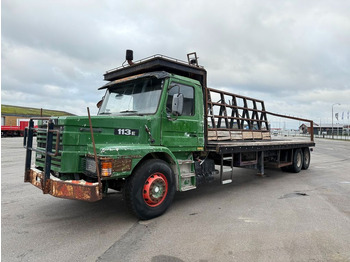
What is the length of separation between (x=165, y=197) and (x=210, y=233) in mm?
1131

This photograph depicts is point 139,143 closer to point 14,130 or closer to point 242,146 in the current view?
point 242,146

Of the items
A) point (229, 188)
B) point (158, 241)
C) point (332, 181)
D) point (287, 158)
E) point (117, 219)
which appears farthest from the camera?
point (287, 158)

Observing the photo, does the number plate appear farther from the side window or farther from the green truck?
the side window

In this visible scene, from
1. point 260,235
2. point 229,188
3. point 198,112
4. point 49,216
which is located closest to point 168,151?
point 198,112

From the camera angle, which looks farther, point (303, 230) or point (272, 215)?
point (272, 215)

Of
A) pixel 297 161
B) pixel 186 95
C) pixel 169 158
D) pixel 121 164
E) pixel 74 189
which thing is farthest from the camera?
pixel 297 161

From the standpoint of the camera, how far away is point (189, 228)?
13.6 feet

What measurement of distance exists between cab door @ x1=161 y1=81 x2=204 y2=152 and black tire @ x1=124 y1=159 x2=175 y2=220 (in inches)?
23.1

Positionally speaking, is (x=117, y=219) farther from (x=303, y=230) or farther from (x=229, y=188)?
(x=229, y=188)

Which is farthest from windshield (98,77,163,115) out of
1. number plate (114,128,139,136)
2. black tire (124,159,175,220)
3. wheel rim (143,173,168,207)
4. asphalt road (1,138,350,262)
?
asphalt road (1,138,350,262)

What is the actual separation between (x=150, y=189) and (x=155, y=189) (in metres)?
0.12

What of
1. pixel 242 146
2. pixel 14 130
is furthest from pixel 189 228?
pixel 14 130

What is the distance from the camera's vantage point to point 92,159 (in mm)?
3939

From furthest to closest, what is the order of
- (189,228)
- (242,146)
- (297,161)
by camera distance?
(297,161), (242,146), (189,228)
